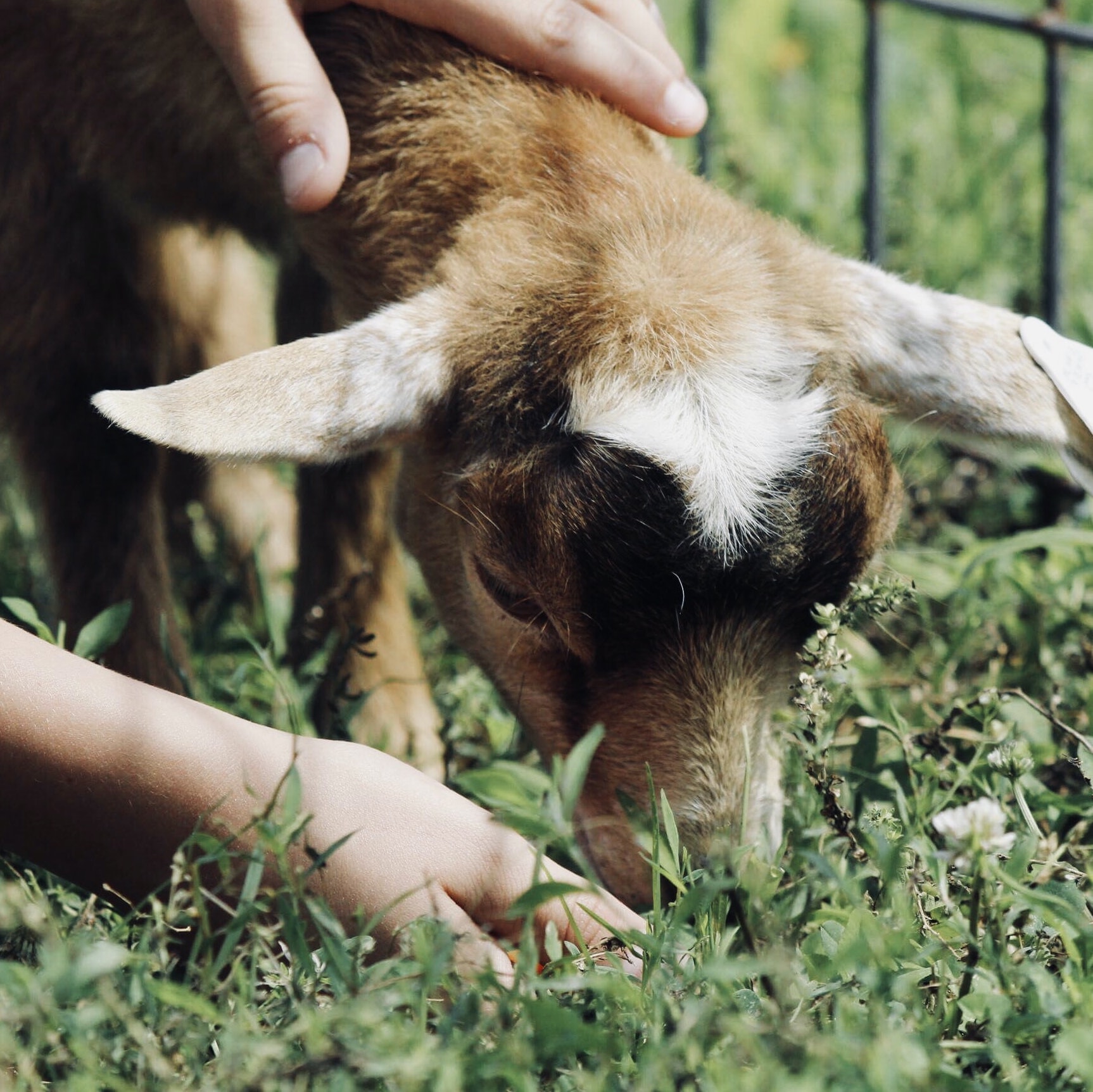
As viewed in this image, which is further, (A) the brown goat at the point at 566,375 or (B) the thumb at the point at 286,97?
(B) the thumb at the point at 286,97

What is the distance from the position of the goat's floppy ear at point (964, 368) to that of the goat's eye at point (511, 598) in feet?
2.68

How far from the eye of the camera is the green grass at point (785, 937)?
1806 millimetres

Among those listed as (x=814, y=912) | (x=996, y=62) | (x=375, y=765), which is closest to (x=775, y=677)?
(x=814, y=912)

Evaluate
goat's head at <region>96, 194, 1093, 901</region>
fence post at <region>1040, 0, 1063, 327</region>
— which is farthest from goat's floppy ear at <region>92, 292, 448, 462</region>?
fence post at <region>1040, 0, 1063, 327</region>

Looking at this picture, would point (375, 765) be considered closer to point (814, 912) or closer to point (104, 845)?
point (104, 845)

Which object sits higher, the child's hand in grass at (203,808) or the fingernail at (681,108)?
Answer: the fingernail at (681,108)

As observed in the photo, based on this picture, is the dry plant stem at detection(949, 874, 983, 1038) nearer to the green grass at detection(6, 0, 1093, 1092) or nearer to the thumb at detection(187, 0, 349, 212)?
the green grass at detection(6, 0, 1093, 1092)

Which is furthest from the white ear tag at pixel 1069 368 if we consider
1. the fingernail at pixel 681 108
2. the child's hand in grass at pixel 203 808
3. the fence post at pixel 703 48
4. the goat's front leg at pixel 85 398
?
the fence post at pixel 703 48

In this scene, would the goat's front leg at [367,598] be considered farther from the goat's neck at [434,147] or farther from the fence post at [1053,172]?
the fence post at [1053,172]

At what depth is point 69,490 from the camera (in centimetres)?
362

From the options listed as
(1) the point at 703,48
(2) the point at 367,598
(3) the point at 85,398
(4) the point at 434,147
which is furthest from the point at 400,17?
(1) the point at 703,48

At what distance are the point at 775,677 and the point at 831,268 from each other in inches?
35.5

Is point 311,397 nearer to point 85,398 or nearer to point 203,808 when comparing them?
point 203,808

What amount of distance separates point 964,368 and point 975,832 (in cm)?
119
